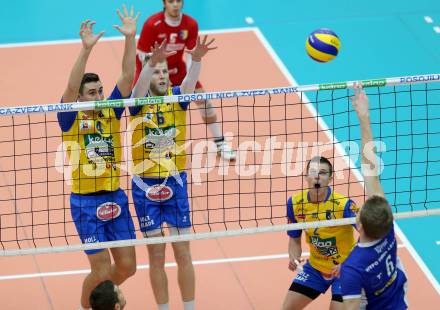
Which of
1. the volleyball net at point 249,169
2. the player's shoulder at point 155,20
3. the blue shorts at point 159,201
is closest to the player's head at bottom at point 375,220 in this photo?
the blue shorts at point 159,201

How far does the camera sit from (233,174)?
1256cm

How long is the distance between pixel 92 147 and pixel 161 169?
0.69m

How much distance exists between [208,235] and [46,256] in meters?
2.77

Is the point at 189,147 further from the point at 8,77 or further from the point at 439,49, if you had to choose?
the point at 439,49

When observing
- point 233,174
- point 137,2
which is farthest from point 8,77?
point 233,174

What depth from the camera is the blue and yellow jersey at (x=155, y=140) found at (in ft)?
29.8

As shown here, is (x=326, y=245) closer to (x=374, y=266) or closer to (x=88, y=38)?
(x=374, y=266)

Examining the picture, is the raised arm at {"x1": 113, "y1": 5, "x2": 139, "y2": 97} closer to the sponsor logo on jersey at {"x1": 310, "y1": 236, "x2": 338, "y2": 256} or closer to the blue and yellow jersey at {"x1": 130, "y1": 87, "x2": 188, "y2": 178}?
the blue and yellow jersey at {"x1": 130, "y1": 87, "x2": 188, "y2": 178}


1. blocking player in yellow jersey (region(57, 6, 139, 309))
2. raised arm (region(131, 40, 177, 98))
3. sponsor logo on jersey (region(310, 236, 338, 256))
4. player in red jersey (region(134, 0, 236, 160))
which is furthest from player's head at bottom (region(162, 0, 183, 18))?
sponsor logo on jersey (region(310, 236, 338, 256))

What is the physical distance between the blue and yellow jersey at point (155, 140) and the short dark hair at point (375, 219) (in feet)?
8.91

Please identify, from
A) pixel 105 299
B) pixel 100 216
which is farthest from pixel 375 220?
pixel 100 216

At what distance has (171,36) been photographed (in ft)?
40.1

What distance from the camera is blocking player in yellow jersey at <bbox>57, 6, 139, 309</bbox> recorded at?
8898 millimetres

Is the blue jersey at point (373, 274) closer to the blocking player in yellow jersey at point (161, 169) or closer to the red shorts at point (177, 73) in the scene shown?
the blocking player in yellow jersey at point (161, 169)
